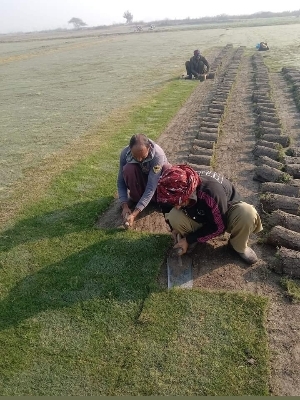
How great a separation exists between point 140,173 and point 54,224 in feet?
5.97

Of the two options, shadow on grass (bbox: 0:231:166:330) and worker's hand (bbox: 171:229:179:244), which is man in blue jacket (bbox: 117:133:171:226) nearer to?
shadow on grass (bbox: 0:231:166:330)

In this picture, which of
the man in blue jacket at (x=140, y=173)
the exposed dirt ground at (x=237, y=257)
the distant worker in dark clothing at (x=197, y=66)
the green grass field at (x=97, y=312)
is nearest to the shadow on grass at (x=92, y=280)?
the green grass field at (x=97, y=312)

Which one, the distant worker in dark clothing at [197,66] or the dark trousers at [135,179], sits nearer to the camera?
the dark trousers at [135,179]

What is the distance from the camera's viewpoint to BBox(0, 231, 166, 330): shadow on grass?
467 centimetres

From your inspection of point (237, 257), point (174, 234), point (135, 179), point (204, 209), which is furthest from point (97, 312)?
point (135, 179)

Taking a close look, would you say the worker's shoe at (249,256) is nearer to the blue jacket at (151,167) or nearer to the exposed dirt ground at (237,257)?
the exposed dirt ground at (237,257)

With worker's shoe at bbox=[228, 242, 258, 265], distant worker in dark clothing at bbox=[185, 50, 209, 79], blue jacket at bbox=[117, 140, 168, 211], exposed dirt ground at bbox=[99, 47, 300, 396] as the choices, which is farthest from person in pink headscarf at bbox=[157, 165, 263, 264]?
distant worker in dark clothing at bbox=[185, 50, 209, 79]

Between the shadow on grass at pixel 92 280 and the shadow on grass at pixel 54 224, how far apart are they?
802mm

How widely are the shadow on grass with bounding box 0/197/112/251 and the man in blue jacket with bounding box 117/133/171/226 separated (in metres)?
0.87

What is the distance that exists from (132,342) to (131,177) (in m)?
2.74

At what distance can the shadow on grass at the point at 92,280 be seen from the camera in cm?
467

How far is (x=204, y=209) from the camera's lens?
472 cm

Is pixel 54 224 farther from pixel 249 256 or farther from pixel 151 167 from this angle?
pixel 249 256

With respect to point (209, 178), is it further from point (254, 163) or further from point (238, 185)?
point (254, 163)
